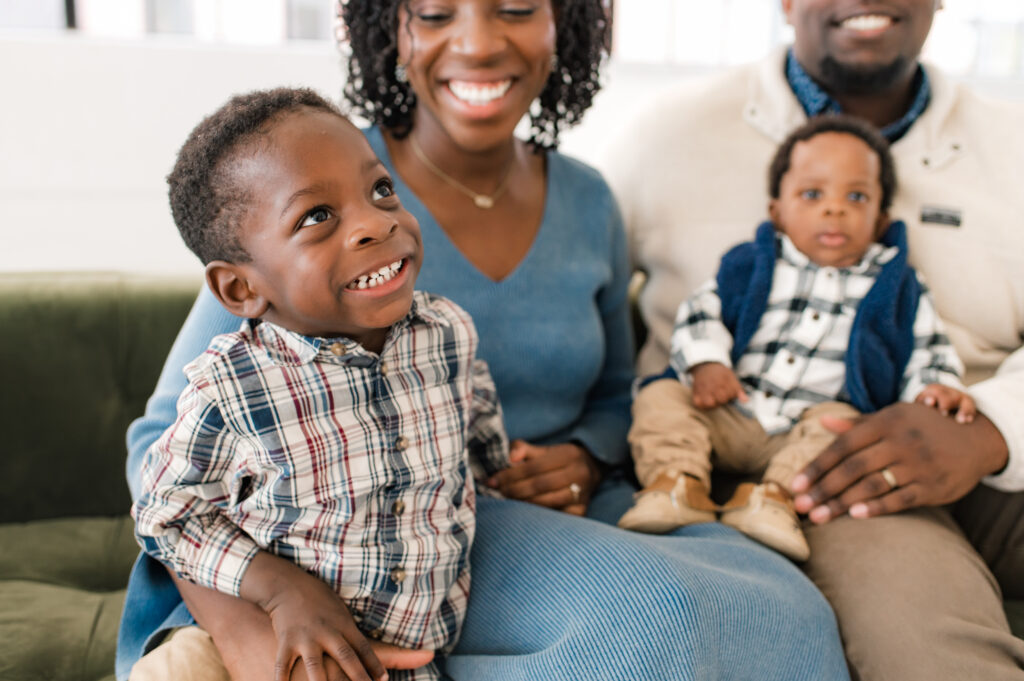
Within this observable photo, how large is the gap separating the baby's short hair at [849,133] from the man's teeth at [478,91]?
A: 0.57m

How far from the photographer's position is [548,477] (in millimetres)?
1395

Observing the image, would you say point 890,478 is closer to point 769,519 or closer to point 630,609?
point 769,519

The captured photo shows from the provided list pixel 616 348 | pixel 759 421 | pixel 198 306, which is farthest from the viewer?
pixel 616 348

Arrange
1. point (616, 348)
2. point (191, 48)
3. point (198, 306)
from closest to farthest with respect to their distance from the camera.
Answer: point (198, 306) < point (616, 348) < point (191, 48)

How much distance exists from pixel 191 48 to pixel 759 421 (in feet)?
6.30

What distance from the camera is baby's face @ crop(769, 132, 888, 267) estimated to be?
150cm

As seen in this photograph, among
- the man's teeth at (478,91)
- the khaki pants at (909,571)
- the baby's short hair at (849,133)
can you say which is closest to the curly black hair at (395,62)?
the man's teeth at (478,91)

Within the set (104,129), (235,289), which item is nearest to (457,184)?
(235,289)

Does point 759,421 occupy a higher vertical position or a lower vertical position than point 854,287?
lower

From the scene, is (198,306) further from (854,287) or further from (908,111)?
(908,111)

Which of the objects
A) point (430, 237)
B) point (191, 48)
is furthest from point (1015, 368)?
point (191, 48)

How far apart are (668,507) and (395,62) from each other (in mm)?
921

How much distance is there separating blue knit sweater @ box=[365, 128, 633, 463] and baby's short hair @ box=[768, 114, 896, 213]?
33 cm

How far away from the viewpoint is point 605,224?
1.59 meters
